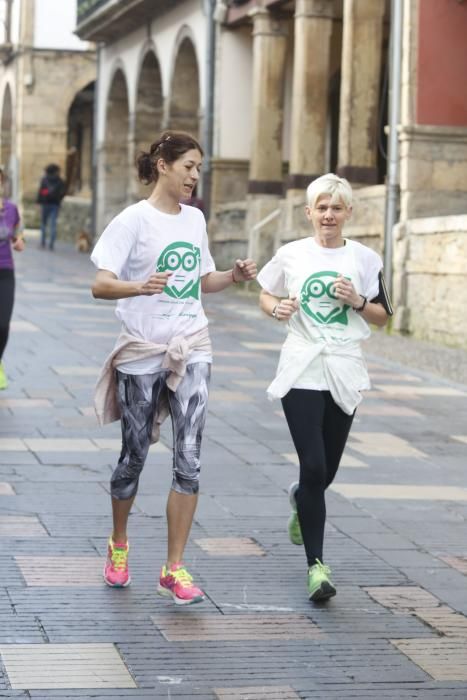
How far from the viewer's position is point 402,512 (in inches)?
296

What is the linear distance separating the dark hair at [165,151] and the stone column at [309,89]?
53.5 ft

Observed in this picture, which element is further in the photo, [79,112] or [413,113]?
[79,112]

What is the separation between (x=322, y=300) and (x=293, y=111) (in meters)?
16.9

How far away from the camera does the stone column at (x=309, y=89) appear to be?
21875 mm

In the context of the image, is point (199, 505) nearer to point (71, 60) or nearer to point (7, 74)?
point (71, 60)

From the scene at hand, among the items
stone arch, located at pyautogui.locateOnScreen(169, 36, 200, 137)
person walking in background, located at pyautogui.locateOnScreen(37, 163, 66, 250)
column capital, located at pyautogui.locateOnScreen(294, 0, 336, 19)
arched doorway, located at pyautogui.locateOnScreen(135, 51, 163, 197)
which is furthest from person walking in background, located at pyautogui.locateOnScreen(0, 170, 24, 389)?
person walking in background, located at pyautogui.locateOnScreen(37, 163, 66, 250)

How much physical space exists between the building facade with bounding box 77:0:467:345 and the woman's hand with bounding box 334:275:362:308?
10.1 m

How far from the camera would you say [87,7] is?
3494 centimetres

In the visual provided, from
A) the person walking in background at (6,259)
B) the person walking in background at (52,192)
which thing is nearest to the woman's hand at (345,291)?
the person walking in background at (6,259)

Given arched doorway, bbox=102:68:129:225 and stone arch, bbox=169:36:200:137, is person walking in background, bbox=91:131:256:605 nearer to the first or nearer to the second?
stone arch, bbox=169:36:200:137

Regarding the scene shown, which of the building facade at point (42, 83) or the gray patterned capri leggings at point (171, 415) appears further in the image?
the building facade at point (42, 83)

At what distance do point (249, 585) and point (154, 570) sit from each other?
1.32 feet

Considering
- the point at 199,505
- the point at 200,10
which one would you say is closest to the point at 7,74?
the point at 200,10

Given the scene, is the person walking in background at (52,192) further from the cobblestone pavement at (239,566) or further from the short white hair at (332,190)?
the short white hair at (332,190)
